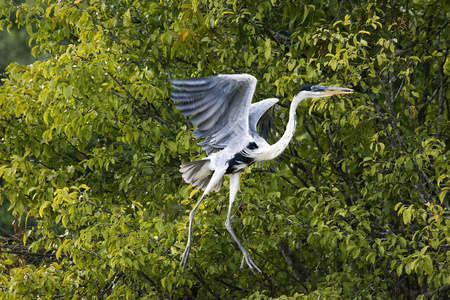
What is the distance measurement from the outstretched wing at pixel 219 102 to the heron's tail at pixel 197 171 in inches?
10.1

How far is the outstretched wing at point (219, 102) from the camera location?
13.6ft

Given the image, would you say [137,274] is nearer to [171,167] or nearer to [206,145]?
[171,167]

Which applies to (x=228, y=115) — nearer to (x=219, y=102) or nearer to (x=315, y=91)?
(x=219, y=102)

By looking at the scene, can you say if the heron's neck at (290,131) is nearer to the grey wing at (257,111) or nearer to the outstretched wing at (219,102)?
the outstretched wing at (219,102)

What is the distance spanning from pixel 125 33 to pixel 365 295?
3.22m

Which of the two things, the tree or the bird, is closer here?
the bird

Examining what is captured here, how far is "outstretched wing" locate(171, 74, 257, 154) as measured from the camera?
4145 mm

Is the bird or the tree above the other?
the bird

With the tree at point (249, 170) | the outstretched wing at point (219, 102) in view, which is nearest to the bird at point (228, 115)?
the outstretched wing at point (219, 102)

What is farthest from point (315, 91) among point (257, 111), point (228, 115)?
point (257, 111)

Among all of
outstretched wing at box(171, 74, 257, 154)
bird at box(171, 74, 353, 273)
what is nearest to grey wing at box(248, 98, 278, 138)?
bird at box(171, 74, 353, 273)

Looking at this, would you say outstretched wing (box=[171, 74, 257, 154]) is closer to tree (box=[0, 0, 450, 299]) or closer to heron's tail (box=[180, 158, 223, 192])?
heron's tail (box=[180, 158, 223, 192])

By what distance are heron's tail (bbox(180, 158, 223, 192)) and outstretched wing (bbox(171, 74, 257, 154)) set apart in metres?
0.26

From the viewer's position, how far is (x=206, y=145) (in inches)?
179
